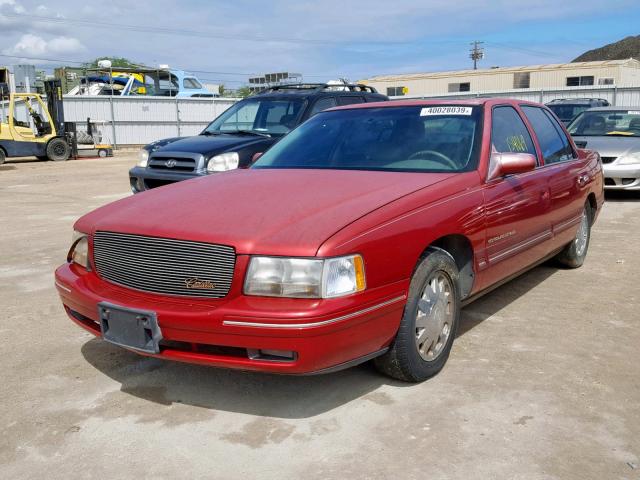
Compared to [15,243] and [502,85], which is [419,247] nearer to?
[15,243]

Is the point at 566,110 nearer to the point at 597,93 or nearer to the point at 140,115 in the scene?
the point at 597,93

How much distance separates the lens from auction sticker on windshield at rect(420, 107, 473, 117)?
4.49 meters

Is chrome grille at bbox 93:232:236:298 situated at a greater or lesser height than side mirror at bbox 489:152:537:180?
lesser

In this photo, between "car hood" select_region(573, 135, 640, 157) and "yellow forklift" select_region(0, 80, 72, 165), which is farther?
"yellow forklift" select_region(0, 80, 72, 165)

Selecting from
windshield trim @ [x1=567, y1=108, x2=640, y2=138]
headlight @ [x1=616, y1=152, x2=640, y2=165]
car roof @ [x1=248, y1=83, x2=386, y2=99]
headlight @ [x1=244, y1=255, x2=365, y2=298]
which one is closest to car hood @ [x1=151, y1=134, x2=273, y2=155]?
car roof @ [x1=248, y1=83, x2=386, y2=99]

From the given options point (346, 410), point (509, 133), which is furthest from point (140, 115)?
point (346, 410)

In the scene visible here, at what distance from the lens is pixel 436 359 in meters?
3.70

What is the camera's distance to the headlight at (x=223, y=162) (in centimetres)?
794

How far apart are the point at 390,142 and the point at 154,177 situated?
464 centimetres

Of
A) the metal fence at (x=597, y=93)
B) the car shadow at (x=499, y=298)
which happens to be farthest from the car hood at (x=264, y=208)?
the metal fence at (x=597, y=93)

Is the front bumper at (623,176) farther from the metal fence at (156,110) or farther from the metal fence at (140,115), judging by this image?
the metal fence at (140,115)

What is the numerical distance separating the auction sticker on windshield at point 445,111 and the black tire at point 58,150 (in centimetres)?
1827

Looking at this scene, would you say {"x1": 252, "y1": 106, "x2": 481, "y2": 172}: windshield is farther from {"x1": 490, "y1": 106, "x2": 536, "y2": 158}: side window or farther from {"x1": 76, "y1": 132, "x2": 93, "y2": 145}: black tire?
{"x1": 76, "y1": 132, "x2": 93, "y2": 145}: black tire

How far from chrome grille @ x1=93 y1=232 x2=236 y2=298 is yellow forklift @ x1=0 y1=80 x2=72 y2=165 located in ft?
57.9
